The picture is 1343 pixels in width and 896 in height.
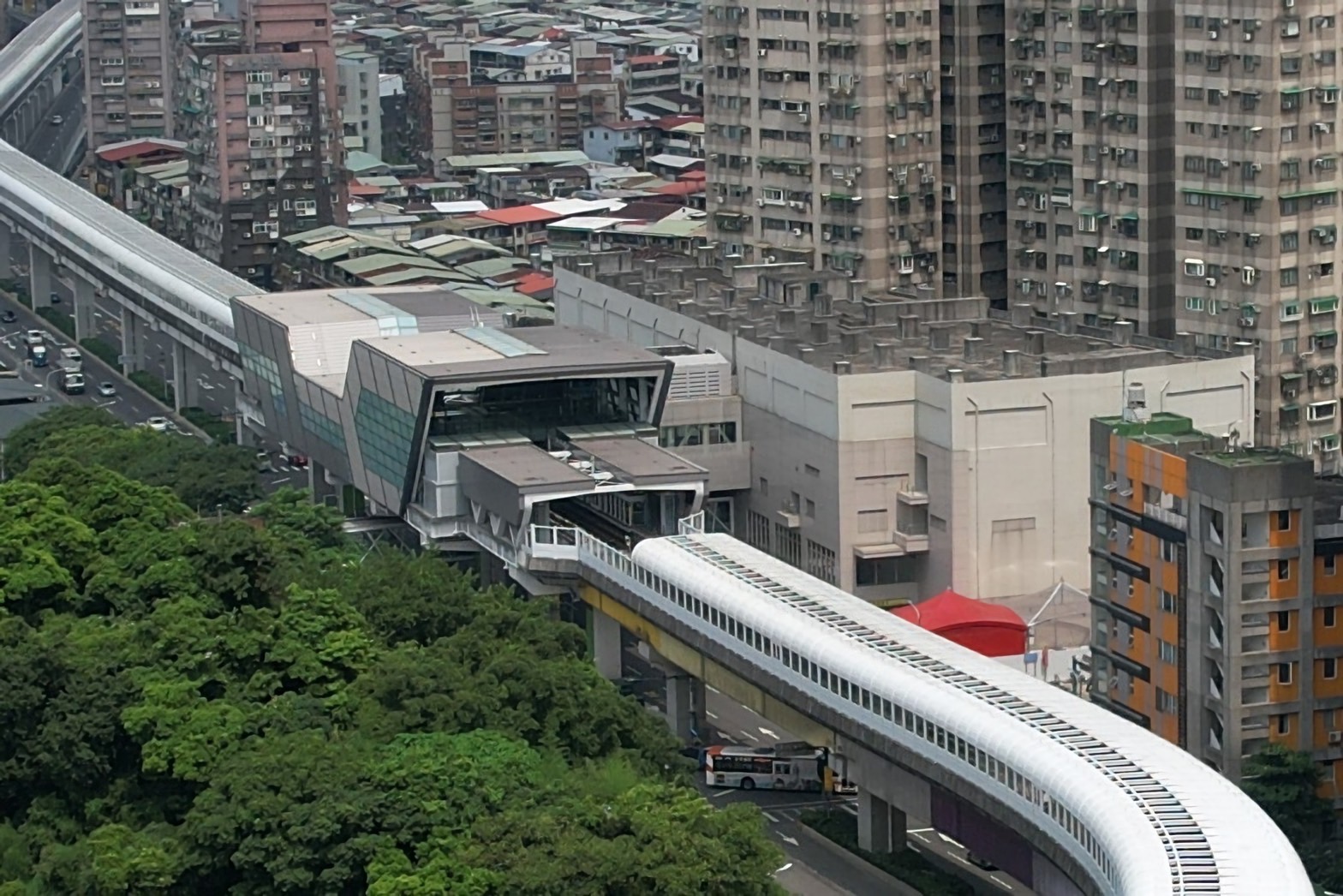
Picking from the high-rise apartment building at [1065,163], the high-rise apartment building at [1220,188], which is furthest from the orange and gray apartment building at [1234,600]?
the high-rise apartment building at [1065,163]

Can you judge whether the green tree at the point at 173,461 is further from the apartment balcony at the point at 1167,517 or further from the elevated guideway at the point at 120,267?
the apartment balcony at the point at 1167,517

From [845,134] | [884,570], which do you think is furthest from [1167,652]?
[845,134]

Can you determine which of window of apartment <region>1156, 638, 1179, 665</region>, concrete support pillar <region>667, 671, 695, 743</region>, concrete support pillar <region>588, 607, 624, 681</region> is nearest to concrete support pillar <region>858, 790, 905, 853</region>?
window of apartment <region>1156, 638, 1179, 665</region>

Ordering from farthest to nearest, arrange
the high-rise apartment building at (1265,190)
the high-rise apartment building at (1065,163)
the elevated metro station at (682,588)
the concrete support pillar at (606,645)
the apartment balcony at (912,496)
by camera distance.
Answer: the high-rise apartment building at (1065,163), the high-rise apartment building at (1265,190), the apartment balcony at (912,496), the concrete support pillar at (606,645), the elevated metro station at (682,588)

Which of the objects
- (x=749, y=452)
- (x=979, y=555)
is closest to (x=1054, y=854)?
(x=979, y=555)

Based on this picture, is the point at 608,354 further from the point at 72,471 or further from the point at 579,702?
the point at 579,702

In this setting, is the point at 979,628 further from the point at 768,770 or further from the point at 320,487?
the point at 320,487
